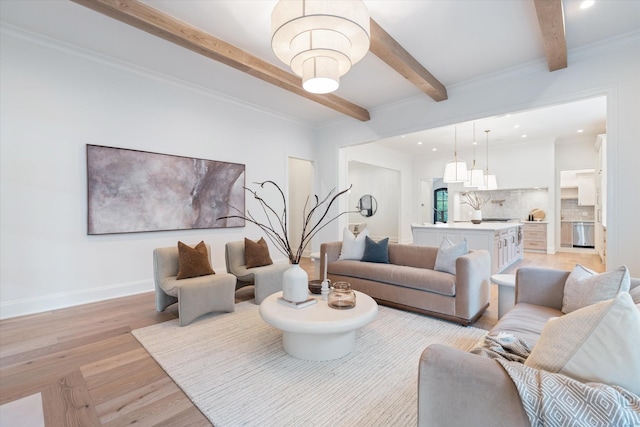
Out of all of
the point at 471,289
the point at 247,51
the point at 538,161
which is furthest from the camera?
the point at 538,161

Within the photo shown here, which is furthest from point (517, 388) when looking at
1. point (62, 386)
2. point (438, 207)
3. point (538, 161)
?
point (438, 207)

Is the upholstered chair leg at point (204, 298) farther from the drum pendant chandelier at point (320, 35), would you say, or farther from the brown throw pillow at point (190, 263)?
the drum pendant chandelier at point (320, 35)

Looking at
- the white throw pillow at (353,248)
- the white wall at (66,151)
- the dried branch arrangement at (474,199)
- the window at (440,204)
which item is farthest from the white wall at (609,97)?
the window at (440,204)

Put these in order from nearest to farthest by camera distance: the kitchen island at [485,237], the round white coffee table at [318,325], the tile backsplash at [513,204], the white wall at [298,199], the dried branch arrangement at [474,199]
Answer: the round white coffee table at [318,325]
the kitchen island at [485,237]
the white wall at [298,199]
the tile backsplash at [513,204]
the dried branch arrangement at [474,199]

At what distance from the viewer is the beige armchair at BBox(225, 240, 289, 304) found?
3584 mm

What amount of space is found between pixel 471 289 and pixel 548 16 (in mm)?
2606

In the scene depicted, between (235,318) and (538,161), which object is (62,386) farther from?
(538,161)

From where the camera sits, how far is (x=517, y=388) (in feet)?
2.89

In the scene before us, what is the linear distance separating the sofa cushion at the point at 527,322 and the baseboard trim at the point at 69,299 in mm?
4277

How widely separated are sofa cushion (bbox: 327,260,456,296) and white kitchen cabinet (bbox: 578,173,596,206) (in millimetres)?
7926

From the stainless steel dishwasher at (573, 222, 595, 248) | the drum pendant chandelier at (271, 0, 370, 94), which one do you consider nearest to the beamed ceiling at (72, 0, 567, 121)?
the drum pendant chandelier at (271, 0, 370, 94)

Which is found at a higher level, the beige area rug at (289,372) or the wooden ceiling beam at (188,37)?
the wooden ceiling beam at (188,37)

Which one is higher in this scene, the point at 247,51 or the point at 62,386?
the point at 247,51

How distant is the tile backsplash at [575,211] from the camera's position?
8.33 meters
